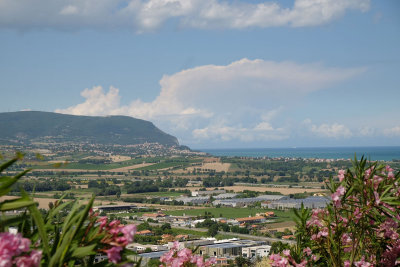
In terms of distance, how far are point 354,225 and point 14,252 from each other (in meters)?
2.90

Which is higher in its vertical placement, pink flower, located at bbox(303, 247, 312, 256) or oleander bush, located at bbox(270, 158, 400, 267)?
oleander bush, located at bbox(270, 158, 400, 267)

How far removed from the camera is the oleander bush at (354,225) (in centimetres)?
375

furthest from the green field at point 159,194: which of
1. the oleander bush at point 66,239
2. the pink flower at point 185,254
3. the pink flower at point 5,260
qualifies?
the pink flower at point 5,260

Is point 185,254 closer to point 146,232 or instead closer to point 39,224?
point 39,224

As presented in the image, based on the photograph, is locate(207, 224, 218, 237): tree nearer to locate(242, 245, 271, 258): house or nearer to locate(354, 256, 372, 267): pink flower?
locate(242, 245, 271, 258): house

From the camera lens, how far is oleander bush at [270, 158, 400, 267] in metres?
3.75

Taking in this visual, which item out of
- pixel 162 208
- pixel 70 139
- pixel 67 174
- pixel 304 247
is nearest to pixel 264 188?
pixel 162 208

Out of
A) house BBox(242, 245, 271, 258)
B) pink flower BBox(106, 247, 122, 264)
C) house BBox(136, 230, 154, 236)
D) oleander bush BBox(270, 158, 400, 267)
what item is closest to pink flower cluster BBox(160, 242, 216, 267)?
oleander bush BBox(270, 158, 400, 267)

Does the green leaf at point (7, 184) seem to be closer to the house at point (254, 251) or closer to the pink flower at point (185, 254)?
the pink flower at point (185, 254)

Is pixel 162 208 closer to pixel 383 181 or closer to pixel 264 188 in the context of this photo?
pixel 264 188

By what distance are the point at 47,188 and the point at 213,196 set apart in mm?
24485

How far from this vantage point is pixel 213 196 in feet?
241

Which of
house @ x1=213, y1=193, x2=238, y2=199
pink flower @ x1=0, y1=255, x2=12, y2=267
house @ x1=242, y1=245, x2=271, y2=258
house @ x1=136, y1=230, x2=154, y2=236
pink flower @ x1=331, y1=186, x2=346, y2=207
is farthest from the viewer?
house @ x1=213, y1=193, x2=238, y2=199

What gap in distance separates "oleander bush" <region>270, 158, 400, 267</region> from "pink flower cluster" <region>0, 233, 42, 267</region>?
2.37 m
